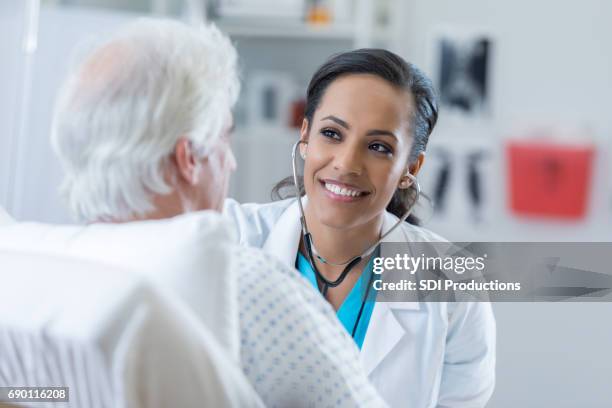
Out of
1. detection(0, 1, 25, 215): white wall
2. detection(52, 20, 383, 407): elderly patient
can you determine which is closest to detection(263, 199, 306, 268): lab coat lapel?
detection(52, 20, 383, 407): elderly patient

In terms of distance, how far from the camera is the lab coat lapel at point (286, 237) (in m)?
1.39

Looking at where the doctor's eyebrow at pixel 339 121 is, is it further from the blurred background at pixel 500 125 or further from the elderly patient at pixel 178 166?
the blurred background at pixel 500 125

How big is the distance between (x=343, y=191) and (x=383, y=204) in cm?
9

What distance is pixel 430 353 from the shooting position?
133 centimetres

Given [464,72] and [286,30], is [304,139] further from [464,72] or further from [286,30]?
[286,30]

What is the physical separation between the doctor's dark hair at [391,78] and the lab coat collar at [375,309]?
0.18 metres

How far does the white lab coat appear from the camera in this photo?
1323 mm

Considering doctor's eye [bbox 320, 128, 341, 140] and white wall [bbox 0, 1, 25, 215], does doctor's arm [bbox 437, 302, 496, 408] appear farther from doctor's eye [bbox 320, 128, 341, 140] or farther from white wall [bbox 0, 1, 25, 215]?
white wall [bbox 0, 1, 25, 215]

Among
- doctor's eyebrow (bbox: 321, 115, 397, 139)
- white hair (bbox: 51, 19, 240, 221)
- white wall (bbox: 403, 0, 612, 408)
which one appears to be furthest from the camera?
white wall (bbox: 403, 0, 612, 408)

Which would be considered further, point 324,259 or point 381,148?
point 324,259

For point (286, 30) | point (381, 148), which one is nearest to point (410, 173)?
point (381, 148)

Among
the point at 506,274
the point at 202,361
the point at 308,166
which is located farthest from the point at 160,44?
the point at 506,274

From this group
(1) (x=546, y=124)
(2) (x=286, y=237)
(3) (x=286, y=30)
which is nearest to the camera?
(2) (x=286, y=237)

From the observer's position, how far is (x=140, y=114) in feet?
2.64
